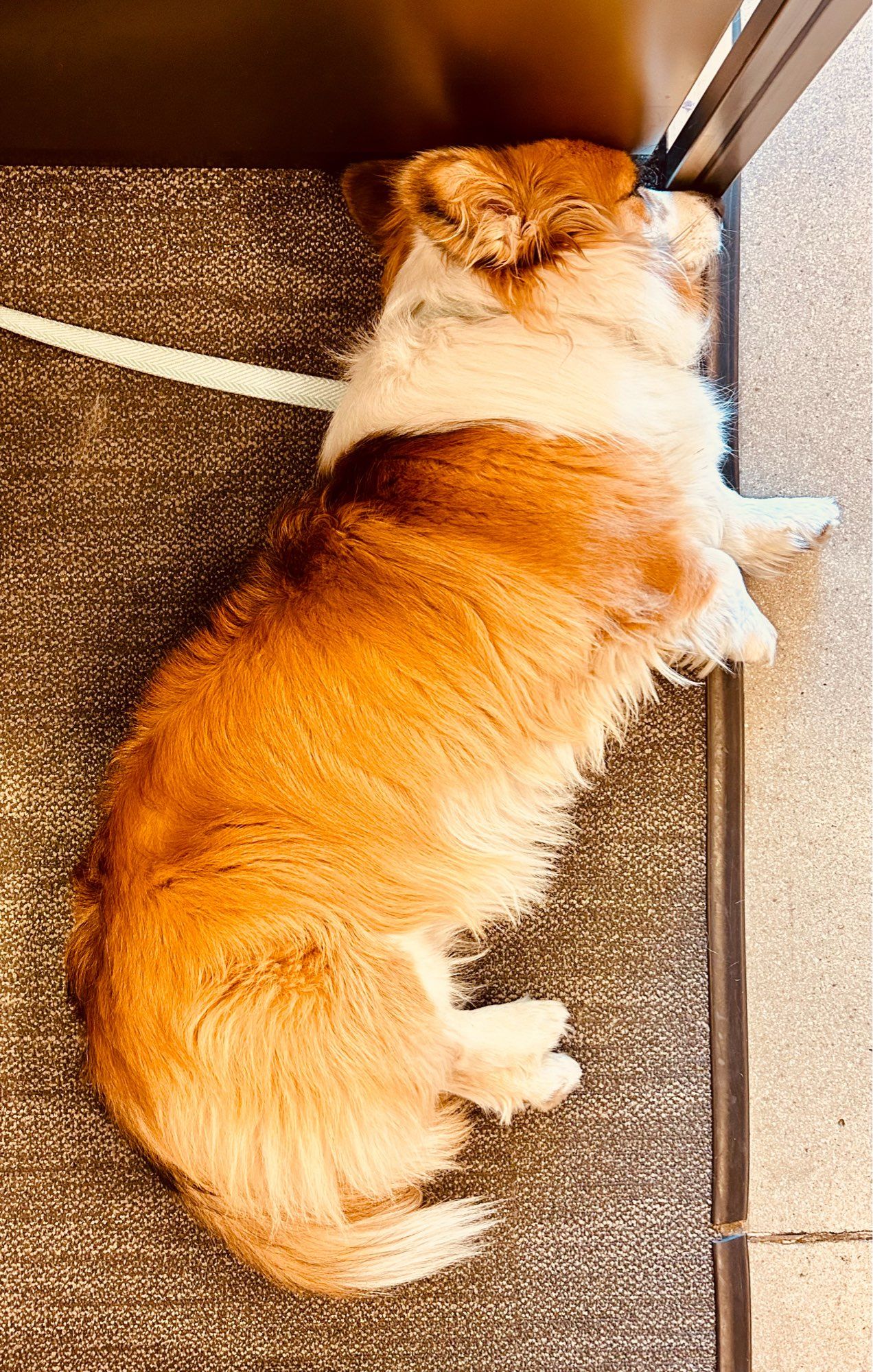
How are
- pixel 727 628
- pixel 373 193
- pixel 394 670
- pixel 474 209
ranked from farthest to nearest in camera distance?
1. pixel 727 628
2. pixel 373 193
3. pixel 394 670
4. pixel 474 209

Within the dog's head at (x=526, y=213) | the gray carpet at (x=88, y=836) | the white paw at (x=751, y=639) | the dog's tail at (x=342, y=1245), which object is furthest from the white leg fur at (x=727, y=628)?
the dog's tail at (x=342, y=1245)

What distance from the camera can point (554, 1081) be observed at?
157 cm

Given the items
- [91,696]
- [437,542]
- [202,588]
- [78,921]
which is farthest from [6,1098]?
[437,542]

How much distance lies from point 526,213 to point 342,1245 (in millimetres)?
1468

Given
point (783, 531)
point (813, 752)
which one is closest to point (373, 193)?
point (783, 531)

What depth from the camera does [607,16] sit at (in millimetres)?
1271

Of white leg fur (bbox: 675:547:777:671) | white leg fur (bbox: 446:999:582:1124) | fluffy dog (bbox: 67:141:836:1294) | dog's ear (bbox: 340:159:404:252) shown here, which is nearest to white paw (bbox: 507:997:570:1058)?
white leg fur (bbox: 446:999:582:1124)

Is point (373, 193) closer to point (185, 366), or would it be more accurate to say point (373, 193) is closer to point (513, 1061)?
point (185, 366)

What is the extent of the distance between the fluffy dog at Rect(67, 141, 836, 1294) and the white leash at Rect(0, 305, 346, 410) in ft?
0.97

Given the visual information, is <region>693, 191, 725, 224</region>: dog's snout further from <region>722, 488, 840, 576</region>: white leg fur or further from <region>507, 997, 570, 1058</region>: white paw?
<region>507, 997, 570, 1058</region>: white paw

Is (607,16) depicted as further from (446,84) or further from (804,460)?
(804,460)

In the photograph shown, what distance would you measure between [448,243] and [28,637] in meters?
1.05

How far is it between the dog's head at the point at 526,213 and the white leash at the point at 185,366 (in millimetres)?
336

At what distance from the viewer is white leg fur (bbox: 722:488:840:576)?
1.54m
